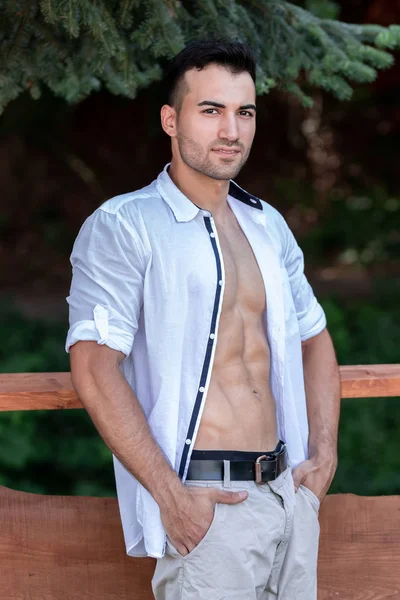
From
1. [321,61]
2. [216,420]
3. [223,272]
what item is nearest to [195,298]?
[223,272]

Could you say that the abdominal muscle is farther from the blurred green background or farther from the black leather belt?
the blurred green background

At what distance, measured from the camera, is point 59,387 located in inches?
107

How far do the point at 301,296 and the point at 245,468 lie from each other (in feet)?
2.11

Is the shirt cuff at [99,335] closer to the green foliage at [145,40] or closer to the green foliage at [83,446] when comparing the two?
the green foliage at [145,40]

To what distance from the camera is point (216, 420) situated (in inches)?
95.0

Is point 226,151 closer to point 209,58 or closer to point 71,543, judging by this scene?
point 209,58

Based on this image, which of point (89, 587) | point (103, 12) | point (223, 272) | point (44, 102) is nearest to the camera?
point (223, 272)

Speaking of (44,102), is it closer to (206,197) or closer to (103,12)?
(103,12)

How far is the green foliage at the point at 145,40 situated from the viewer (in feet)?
10.2

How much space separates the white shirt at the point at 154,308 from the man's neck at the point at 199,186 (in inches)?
2.1

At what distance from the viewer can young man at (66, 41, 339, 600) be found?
91.0 inches

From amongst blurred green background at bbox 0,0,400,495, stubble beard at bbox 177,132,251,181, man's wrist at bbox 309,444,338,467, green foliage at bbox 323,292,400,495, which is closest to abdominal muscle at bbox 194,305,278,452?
man's wrist at bbox 309,444,338,467

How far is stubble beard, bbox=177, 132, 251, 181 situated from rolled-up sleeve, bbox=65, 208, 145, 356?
0.88ft

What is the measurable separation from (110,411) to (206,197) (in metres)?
0.68
